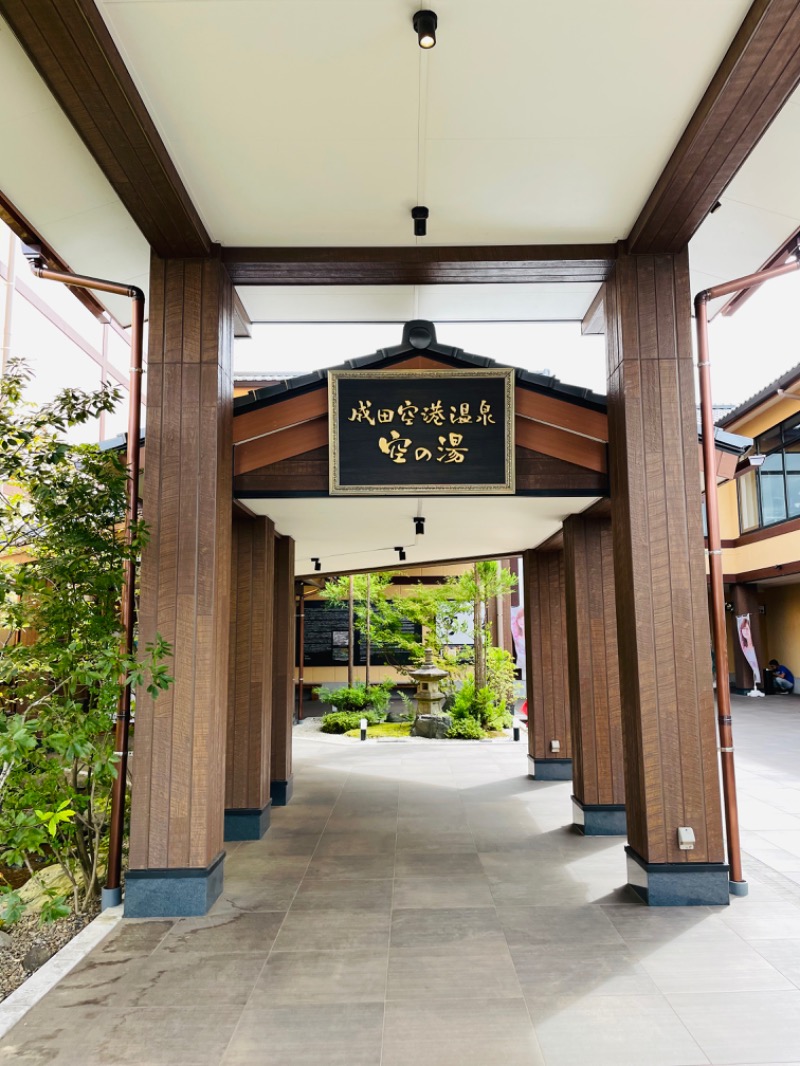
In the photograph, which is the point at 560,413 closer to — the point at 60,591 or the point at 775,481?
the point at 60,591

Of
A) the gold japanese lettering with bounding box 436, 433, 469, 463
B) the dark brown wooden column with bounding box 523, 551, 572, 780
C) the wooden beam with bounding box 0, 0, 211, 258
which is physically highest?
the wooden beam with bounding box 0, 0, 211, 258

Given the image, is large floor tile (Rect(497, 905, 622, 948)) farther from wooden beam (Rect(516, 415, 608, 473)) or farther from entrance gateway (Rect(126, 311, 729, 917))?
wooden beam (Rect(516, 415, 608, 473))

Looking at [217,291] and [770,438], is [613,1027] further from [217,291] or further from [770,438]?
[770,438]

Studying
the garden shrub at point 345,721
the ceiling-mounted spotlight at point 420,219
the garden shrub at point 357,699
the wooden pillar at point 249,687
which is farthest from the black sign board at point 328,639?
the ceiling-mounted spotlight at point 420,219

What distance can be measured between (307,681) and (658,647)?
13.4m

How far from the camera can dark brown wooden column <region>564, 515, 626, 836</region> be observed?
5934 mm

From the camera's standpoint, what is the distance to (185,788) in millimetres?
4270

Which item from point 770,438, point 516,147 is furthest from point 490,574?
point 516,147

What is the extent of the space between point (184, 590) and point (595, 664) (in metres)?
3.47

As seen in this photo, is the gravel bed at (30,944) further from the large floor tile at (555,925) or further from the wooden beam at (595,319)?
the wooden beam at (595,319)

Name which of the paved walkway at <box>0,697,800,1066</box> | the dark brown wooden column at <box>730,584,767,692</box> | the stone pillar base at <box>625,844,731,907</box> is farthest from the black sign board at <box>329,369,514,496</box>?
the dark brown wooden column at <box>730,584,767,692</box>

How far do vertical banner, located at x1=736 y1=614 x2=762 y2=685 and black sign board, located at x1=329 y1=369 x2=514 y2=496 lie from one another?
1456cm

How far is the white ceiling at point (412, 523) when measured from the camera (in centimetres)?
555

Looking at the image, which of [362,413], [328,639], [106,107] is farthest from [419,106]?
[328,639]
